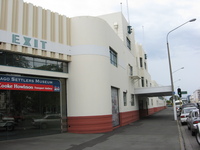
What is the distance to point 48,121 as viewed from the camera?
45.8 ft

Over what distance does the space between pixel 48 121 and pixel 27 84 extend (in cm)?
291

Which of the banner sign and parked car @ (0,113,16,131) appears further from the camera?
the banner sign

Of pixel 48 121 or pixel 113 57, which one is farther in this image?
pixel 113 57

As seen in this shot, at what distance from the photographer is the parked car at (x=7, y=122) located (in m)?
11.6

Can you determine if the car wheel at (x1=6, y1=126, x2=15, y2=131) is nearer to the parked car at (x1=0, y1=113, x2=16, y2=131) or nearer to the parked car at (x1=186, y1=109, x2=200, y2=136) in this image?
the parked car at (x1=0, y1=113, x2=16, y2=131)

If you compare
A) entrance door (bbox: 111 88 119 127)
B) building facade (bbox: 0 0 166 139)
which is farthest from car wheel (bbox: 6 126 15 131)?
entrance door (bbox: 111 88 119 127)

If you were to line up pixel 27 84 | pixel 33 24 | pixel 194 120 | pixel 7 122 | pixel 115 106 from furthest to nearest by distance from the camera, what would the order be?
pixel 115 106, pixel 33 24, pixel 27 84, pixel 7 122, pixel 194 120

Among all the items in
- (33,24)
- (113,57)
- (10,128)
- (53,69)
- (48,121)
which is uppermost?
(33,24)

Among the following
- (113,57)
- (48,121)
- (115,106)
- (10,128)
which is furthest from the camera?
(113,57)

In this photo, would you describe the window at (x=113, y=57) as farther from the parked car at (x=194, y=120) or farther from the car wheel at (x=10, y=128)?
the car wheel at (x=10, y=128)

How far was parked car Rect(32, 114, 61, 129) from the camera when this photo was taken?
13364 mm

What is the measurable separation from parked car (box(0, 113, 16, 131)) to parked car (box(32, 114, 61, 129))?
1.38m

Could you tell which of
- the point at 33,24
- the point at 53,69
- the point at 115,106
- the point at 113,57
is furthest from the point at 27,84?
the point at 113,57

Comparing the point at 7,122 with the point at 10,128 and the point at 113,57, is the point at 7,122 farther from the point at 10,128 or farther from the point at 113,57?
the point at 113,57
